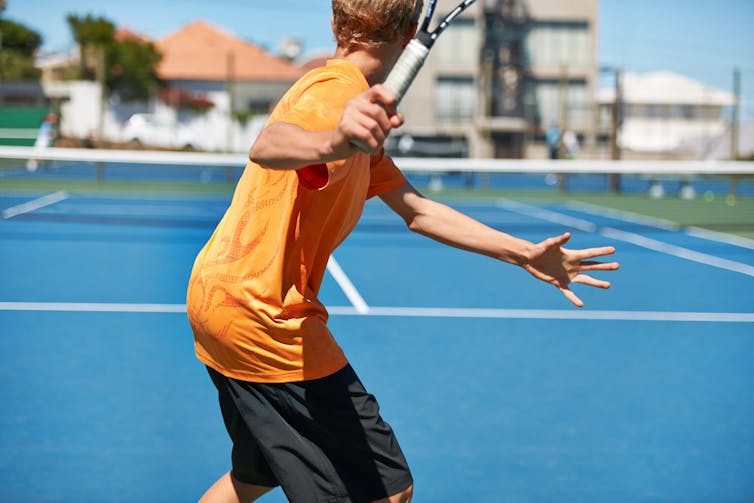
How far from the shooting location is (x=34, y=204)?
54.9 ft

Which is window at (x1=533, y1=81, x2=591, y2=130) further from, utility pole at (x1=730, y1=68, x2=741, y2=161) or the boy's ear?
the boy's ear

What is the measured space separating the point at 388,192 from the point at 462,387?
2536mm

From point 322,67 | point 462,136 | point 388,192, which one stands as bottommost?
point 462,136

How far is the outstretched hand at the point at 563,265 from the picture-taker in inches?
108

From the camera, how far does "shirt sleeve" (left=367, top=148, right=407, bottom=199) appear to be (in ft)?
8.87

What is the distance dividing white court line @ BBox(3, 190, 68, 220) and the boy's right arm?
1304 cm

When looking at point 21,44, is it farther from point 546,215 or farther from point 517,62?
point 546,215

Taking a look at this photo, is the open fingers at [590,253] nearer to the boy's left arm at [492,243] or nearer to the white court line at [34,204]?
the boy's left arm at [492,243]

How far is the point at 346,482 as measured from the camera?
2.36 m

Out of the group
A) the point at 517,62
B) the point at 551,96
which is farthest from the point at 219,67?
the point at 551,96

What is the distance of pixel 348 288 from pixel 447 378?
3.38 m

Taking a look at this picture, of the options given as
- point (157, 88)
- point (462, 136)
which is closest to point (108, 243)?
point (462, 136)

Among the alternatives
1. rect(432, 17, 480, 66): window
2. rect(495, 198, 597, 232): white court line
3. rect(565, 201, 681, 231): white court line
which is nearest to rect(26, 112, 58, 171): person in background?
rect(495, 198, 597, 232): white court line

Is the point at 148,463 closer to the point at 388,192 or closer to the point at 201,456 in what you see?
the point at 201,456
